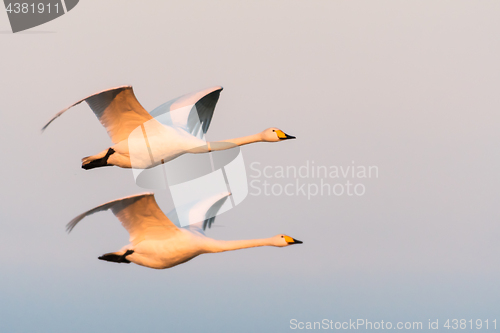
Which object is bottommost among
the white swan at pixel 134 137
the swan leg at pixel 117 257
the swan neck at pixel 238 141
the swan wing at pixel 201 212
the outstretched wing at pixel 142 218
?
the swan leg at pixel 117 257

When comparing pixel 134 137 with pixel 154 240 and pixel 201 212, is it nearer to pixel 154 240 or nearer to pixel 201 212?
pixel 154 240

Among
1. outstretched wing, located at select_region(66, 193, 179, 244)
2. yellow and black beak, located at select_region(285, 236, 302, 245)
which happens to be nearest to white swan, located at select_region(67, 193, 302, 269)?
outstretched wing, located at select_region(66, 193, 179, 244)

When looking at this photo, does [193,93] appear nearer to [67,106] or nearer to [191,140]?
[191,140]

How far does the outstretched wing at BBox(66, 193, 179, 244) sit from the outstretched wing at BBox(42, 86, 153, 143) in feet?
7.46

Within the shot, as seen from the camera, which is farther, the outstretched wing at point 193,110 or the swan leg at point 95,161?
the outstretched wing at point 193,110

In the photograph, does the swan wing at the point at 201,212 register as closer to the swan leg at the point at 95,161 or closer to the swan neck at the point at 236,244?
the swan neck at the point at 236,244

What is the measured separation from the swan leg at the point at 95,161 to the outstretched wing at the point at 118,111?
41 cm

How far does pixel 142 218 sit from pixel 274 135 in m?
4.51

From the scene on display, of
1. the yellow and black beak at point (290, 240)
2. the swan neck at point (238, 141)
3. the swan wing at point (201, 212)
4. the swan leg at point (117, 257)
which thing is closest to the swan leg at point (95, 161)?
the swan leg at point (117, 257)

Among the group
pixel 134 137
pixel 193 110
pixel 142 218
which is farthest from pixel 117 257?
pixel 193 110

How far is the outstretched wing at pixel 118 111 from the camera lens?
2356 cm

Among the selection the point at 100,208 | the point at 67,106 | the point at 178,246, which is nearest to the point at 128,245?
the point at 178,246

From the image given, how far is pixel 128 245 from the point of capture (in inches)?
954

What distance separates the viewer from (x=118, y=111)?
79.1 feet
